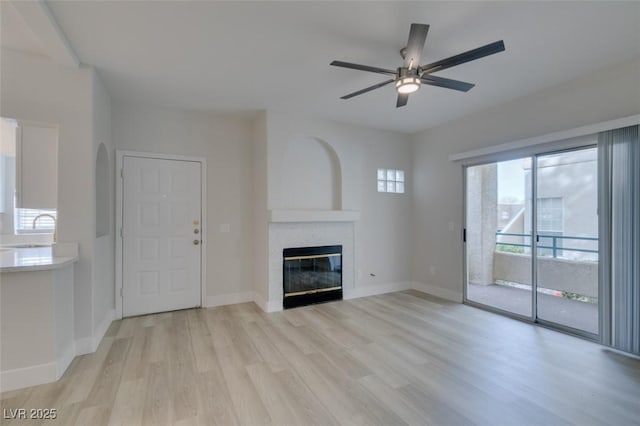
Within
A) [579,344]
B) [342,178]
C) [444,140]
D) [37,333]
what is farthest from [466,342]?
[37,333]

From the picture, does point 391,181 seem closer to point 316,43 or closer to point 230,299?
point 316,43

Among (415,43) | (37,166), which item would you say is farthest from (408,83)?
(37,166)

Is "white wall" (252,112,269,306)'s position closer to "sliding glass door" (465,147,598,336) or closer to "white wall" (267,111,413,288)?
"white wall" (267,111,413,288)

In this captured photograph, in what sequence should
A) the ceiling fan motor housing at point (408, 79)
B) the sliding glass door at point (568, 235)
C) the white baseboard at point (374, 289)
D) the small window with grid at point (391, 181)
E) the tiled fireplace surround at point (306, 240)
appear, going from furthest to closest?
the small window with grid at point (391, 181)
the white baseboard at point (374, 289)
the tiled fireplace surround at point (306, 240)
the sliding glass door at point (568, 235)
the ceiling fan motor housing at point (408, 79)

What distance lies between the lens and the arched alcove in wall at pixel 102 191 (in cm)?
330

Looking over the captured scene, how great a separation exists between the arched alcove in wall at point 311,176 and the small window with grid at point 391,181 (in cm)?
86

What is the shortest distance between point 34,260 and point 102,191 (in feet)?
4.13

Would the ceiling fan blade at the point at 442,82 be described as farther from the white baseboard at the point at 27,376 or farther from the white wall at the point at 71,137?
the white baseboard at the point at 27,376

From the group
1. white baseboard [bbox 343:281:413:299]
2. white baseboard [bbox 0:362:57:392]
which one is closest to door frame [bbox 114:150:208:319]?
white baseboard [bbox 0:362:57:392]

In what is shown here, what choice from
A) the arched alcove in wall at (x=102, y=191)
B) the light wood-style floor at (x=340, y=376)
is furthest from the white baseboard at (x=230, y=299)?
the arched alcove in wall at (x=102, y=191)

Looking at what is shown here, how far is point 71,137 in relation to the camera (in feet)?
8.93

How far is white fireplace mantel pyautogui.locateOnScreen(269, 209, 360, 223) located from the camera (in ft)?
12.7

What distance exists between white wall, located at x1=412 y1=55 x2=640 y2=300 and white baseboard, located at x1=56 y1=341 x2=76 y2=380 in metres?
4.74

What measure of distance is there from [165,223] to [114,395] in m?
2.27
